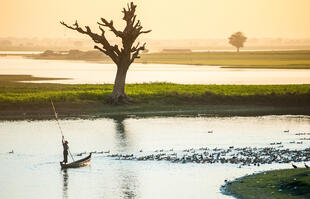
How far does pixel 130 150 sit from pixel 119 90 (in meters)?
26.9

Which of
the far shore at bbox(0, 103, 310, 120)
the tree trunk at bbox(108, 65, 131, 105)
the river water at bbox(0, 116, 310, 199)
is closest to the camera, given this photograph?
the river water at bbox(0, 116, 310, 199)

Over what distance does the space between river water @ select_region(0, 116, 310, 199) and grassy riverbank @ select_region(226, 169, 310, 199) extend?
109cm

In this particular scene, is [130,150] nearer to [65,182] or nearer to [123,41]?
[65,182]

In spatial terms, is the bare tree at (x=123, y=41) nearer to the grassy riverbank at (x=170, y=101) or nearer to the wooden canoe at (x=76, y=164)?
the grassy riverbank at (x=170, y=101)

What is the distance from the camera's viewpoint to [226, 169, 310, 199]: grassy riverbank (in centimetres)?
3759

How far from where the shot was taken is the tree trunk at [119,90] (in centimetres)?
8206

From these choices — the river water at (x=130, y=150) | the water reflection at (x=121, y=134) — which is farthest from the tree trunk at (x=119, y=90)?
the river water at (x=130, y=150)

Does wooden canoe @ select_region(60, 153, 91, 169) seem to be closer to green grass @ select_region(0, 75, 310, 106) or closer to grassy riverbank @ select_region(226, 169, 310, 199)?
grassy riverbank @ select_region(226, 169, 310, 199)

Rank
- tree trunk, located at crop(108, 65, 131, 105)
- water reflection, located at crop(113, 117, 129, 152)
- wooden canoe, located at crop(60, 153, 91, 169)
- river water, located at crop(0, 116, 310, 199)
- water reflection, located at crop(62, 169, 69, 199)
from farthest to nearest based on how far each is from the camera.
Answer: tree trunk, located at crop(108, 65, 131, 105) → water reflection, located at crop(113, 117, 129, 152) → wooden canoe, located at crop(60, 153, 91, 169) → river water, located at crop(0, 116, 310, 199) → water reflection, located at crop(62, 169, 69, 199)

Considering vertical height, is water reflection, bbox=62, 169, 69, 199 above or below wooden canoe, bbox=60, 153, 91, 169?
below

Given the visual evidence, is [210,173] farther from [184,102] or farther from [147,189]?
[184,102]

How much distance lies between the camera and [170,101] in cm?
8506

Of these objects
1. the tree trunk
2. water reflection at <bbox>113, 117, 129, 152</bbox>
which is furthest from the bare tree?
water reflection at <bbox>113, 117, 129, 152</bbox>

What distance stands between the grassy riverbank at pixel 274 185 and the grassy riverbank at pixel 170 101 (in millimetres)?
38172
